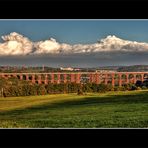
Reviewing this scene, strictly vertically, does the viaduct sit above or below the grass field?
above

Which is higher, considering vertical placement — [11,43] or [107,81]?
[11,43]

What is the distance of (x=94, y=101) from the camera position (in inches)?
294

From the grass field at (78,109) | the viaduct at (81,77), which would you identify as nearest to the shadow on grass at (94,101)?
the grass field at (78,109)

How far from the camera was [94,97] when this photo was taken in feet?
24.6

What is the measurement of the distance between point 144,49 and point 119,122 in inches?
49.0

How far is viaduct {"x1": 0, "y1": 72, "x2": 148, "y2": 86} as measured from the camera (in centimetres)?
736

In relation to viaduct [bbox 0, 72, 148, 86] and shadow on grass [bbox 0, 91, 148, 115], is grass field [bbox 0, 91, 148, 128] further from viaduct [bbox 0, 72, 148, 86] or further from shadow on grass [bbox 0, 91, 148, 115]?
viaduct [bbox 0, 72, 148, 86]

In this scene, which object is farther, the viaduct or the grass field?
the viaduct

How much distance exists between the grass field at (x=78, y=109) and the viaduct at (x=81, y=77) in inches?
8.7

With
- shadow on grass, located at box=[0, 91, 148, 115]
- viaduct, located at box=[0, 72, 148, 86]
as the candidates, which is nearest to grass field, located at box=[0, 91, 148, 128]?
shadow on grass, located at box=[0, 91, 148, 115]

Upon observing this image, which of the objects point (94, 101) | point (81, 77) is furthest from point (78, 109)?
point (81, 77)
